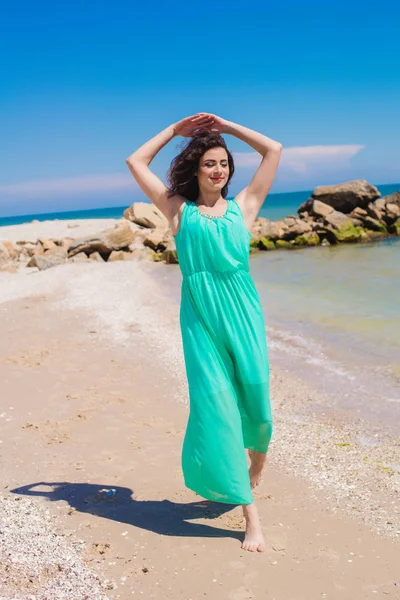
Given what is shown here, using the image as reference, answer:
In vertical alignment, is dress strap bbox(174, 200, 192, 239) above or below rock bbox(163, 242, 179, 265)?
above

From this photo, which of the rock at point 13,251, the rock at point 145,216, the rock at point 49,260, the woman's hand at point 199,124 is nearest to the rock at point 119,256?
the rock at point 49,260

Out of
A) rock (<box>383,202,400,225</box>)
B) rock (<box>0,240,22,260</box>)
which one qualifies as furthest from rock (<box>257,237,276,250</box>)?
rock (<box>0,240,22,260</box>)

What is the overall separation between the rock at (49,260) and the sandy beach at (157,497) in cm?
1164

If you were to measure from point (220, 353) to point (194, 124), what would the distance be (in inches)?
57.8

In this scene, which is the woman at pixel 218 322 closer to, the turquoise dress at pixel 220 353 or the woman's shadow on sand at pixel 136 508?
the turquoise dress at pixel 220 353

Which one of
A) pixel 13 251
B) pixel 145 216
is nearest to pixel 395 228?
pixel 145 216

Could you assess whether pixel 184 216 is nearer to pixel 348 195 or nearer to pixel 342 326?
pixel 342 326

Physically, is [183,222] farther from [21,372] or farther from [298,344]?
[298,344]

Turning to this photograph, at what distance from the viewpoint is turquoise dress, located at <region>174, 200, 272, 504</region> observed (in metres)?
3.65

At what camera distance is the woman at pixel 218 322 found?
12.0ft

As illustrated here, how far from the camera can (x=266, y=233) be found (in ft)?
93.8

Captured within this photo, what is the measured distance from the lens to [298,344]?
983cm

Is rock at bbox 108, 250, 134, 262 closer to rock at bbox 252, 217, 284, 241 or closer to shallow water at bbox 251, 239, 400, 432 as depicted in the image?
shallow water at bbox 251, 239, 400, 432

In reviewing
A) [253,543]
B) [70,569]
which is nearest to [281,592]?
[253,543]
